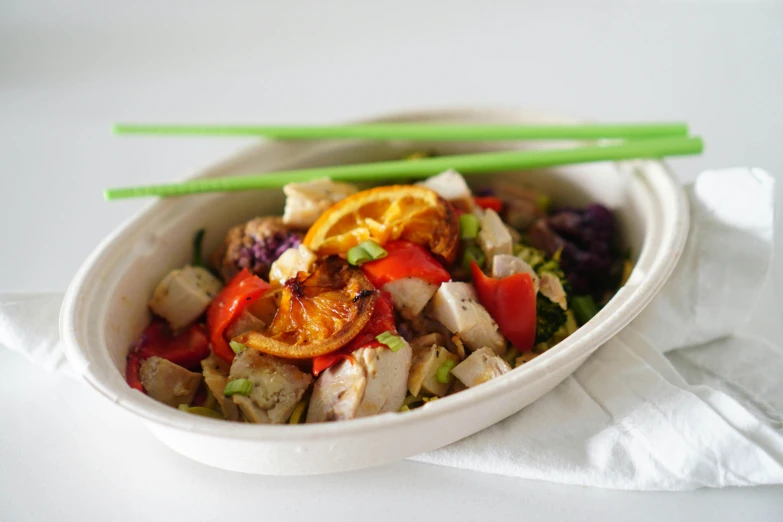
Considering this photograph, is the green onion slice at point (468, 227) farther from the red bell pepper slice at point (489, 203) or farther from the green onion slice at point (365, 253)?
the green onion slice at point (365, 253)

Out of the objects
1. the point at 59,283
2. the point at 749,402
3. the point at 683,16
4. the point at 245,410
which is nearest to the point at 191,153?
the point at 59,283

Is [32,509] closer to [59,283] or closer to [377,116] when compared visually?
[59,283]

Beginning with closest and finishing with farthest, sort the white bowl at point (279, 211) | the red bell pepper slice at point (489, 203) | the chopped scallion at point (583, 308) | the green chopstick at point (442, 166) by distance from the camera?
the white bowl at point (279, 211) → the chopped scallion at point (583, 308) → the green chopstick at point (442, 166) → the red bell pepper slice at point (489, 203)

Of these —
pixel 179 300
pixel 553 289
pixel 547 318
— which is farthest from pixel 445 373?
pixel 179 300

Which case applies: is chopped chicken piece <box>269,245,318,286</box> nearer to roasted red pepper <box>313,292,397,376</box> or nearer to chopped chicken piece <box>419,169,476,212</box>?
roasted red pepper <box>313,292,397,376</box>

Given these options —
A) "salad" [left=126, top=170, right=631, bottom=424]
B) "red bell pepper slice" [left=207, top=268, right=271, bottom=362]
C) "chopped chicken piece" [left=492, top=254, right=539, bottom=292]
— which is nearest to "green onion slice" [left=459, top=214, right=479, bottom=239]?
"salad" [left=126, top=170, right=631, bottom=424]

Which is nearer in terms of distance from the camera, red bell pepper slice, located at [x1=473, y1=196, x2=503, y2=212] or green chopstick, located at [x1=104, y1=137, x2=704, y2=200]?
green chopstick, located at [x1=104, y1=137, x2=704, y2=200]

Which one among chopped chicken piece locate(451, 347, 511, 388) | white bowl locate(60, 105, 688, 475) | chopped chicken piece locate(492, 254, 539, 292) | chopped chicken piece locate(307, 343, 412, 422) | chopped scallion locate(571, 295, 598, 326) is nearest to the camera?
white bowl locate(60, 105, 688, 475)

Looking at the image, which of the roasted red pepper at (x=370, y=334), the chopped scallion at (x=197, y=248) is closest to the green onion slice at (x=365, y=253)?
the roasted red pepper at (x=370, y=334)
